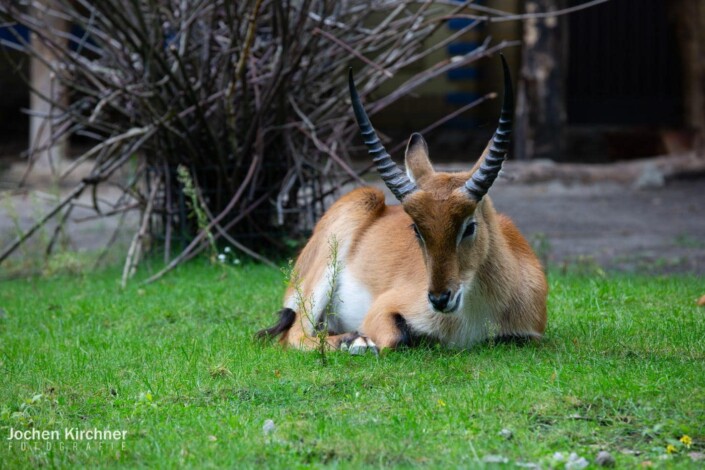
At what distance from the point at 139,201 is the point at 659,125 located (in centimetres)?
1006

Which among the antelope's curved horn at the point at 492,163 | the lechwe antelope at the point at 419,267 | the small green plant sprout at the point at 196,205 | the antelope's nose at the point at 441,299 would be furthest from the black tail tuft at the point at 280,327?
the small green plant sprout at the point at 196,205

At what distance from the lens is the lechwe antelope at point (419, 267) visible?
534 centimetres

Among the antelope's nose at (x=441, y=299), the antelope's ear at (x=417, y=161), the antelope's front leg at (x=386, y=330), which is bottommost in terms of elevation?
the antelope's front leg at (x=386, y=330)

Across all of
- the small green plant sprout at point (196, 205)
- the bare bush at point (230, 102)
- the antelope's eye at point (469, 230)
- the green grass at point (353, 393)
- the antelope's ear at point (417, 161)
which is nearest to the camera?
the green grass at point (353, 393)

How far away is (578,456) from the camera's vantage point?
12.6ft

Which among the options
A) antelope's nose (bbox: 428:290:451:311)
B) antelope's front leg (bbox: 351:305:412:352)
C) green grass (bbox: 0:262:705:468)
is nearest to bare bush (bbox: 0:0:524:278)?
green grass (bbox: 0:262:705:468)

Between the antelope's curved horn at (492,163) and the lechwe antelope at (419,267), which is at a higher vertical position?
the antelope's curved horn at (492,163)

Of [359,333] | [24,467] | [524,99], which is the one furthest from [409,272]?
[524,99]

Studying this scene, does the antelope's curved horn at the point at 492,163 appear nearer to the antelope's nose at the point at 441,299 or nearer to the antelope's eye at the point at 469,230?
the antelope's eye at the point at 469,230

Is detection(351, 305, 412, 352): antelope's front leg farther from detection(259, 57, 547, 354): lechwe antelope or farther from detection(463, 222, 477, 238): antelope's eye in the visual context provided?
detection(463, 222, 477, 238): antelope's eye

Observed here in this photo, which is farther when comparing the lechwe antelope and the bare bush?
the bare bush

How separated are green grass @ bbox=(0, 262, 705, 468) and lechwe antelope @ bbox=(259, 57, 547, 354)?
200 millimetres

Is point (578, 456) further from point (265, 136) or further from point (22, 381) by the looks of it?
point (265, 136)

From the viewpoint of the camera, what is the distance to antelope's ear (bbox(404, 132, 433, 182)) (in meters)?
5.85
